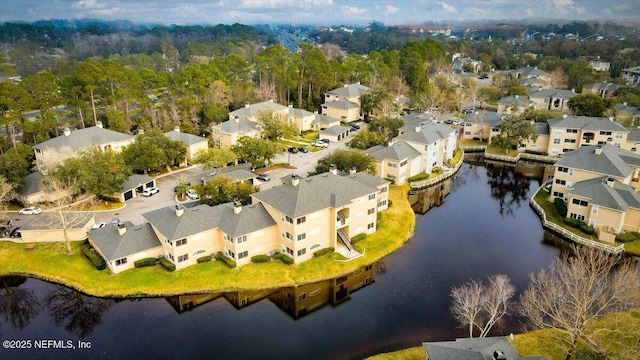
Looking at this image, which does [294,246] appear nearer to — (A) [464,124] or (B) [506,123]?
(B) [506,123]

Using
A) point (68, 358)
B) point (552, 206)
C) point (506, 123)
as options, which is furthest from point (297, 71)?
point (68, 358)

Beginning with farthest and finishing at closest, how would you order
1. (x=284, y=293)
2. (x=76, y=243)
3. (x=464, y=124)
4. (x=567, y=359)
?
(x=464, y=124) < (x=76, y=243) < (x=284, y=293) < (x=567, y=359)

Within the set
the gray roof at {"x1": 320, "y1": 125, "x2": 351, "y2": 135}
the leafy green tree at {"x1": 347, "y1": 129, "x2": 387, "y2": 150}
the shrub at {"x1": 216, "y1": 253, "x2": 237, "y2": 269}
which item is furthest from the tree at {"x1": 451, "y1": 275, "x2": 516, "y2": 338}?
the gray roof at {"x1": 320, "y1": 125, "x2": 351, "y2": 135}

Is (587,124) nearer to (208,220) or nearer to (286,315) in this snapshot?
(286,315)

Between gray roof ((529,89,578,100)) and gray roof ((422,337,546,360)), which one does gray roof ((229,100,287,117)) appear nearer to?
gray roof ((422,337,546,360))

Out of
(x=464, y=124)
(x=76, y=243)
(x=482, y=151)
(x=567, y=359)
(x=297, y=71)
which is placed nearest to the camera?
(x=567, y=359)

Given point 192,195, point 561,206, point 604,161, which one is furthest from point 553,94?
point 192,195

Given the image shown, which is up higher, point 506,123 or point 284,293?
point 506,123
